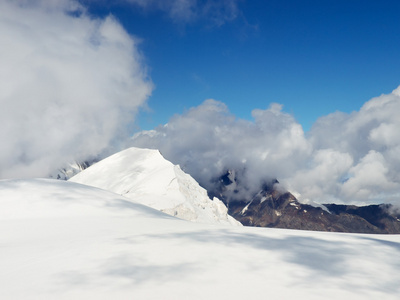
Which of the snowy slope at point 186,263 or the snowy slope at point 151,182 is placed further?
the snowy slope at point 151,182

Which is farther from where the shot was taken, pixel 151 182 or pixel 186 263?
pixel 151 182

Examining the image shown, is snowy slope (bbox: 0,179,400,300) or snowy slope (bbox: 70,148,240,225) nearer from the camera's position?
snowy slope (bbox: 0,179,400,300)

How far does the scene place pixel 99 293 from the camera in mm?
6465

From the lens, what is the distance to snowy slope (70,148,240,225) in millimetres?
120294

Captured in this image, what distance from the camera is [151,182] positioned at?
128 m

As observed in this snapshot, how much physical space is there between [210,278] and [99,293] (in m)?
2.54

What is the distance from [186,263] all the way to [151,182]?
12223 cm

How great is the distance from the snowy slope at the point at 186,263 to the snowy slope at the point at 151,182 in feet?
329

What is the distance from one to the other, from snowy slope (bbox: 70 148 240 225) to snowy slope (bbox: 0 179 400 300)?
3944 inches

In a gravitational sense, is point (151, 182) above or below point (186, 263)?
above

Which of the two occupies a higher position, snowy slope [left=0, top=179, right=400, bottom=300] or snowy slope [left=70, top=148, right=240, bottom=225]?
snowy slope [left=70, top=148, right=240, bottom=225]

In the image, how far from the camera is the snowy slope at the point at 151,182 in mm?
120294

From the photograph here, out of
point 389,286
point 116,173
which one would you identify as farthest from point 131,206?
point 116,173

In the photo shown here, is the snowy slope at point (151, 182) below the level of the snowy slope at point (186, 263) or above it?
above
